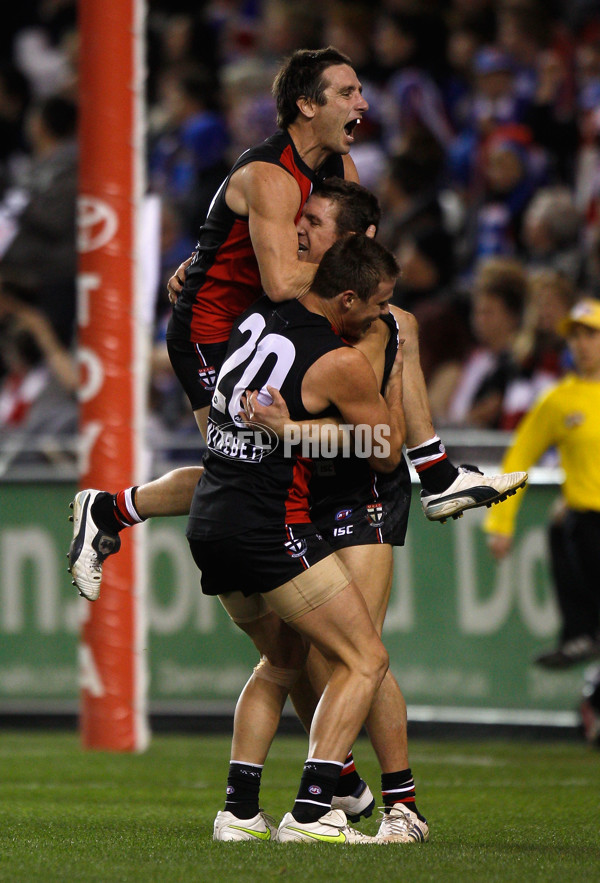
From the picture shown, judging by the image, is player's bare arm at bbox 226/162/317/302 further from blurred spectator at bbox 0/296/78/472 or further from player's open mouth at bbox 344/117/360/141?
blurred spectator at bbox 0/296/78/472

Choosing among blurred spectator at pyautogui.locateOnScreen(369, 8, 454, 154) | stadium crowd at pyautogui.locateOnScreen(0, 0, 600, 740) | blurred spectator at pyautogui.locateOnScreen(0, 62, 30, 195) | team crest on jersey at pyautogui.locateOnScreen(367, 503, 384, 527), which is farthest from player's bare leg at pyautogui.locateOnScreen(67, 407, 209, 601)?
blurred spectator at pyautogui.locateOnScreen(0, 62, 30, 195)

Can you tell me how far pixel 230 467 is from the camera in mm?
4945

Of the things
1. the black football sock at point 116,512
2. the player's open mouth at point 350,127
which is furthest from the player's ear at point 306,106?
the black football sock at point 116,512

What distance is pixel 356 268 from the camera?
493 cm

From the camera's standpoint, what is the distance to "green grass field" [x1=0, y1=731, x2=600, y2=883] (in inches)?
172

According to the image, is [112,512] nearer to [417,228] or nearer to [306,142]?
[306,142]

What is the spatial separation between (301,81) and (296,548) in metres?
1.74

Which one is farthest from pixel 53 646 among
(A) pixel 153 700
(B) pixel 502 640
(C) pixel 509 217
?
(C) pixel 509 217

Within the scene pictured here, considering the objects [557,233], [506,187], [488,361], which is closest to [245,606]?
[488,361]

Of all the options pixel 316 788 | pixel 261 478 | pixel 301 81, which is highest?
pixel 301 81

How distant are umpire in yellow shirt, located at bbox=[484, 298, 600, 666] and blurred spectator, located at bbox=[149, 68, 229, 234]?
4.33 metres

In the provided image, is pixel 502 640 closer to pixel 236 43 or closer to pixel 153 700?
pixel 153 700

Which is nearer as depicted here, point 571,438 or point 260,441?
point 260,441

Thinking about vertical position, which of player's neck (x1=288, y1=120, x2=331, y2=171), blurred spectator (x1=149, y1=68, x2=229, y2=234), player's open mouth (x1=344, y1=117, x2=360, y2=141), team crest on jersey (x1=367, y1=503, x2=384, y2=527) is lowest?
team crest on jersey (x1=367, y1=503, x2=384, y2=527)
